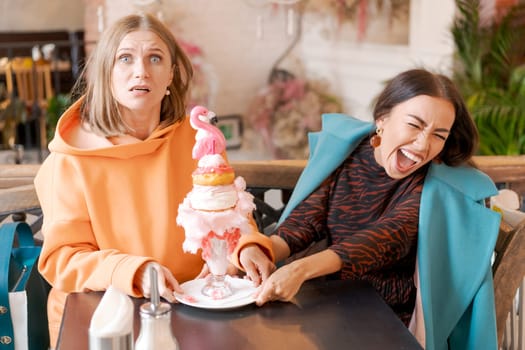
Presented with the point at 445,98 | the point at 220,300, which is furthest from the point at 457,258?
the point at 220,300

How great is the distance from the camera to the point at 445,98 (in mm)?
1833

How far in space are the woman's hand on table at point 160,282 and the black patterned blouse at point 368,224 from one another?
16.1 inches

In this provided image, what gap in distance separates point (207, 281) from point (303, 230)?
0.43 metres

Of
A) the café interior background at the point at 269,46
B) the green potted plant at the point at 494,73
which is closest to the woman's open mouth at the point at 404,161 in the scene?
the green potted plant at the point at 494,73

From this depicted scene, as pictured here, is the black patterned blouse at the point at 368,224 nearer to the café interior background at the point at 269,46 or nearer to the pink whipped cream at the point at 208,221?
the pink whipped cream at the point at 208,221

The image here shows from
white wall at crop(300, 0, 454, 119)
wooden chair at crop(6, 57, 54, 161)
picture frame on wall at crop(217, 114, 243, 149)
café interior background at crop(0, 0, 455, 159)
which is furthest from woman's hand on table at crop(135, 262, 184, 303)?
wooden chair at crop(6, 57, 54, 161)

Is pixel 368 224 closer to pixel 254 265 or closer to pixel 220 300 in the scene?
pixel 254 265

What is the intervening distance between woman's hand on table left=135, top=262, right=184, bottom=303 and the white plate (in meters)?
0.02

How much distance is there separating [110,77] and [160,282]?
539 millimetres

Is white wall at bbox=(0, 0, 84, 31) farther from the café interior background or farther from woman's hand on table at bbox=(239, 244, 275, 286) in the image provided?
woman's hand on table at bbox=(239, 244, 275, 286)

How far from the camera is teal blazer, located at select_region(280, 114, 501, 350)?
184cm

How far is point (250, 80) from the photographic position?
7.14 metres

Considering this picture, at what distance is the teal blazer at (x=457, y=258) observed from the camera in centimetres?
184

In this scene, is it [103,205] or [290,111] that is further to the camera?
[290,111]
